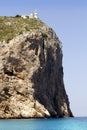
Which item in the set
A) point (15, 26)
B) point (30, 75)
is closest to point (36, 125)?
point (30, 75)

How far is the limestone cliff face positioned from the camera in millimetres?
119625

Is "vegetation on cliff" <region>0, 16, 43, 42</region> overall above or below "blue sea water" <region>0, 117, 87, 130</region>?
above

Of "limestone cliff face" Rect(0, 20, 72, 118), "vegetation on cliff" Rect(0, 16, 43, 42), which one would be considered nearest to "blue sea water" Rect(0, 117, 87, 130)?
"limestone cliff face" Rect(0, 20, 72, 118)

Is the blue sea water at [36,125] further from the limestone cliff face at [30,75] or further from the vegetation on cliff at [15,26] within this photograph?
the vegetation on cliff at [15,26]

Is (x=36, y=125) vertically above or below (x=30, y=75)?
below

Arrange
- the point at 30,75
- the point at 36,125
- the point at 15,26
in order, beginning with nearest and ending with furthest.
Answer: the point at 36,125
the point at 30,75
the point at 15,26

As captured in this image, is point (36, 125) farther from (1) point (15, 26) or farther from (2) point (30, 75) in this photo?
(1) point (15, 26)

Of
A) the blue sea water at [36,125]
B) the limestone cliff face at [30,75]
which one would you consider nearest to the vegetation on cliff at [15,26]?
the limestone cliff face at [30,75]

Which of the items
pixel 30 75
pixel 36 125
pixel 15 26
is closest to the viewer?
pixel 36 125

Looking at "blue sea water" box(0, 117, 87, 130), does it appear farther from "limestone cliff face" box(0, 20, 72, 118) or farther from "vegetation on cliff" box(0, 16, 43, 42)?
"vegetation on cliff" box(0, 16, 43, 42)

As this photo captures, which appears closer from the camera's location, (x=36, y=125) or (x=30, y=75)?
(x=36, y=125)

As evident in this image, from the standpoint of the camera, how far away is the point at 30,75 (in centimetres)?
12450

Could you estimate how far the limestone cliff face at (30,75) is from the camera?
11962 cm

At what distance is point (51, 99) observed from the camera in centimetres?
13900
